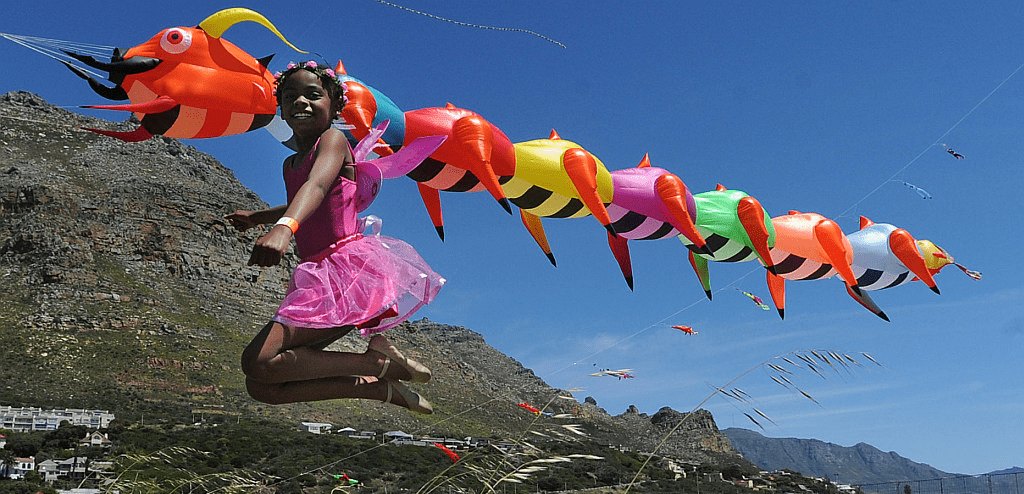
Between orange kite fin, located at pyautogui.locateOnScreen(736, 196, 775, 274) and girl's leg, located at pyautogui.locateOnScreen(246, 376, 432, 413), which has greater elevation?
orange kite fin, located at pyautogui.locateOnScreen(736, 196, 775, 274)

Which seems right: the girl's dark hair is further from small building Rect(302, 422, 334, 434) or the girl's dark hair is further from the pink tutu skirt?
small building Rect(302, 422, 334, 434)

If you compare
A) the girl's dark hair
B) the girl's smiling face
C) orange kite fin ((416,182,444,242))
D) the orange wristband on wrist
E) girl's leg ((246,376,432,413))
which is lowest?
girl's leg ((246,376,432,413))

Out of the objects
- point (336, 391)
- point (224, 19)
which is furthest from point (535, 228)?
point (336, 391)

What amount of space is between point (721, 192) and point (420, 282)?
14.0 ft

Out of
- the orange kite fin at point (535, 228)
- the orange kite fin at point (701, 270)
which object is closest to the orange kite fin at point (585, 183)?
the orange kite fin at point (535, 228)

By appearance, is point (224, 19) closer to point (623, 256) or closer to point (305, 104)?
point (305, 104)

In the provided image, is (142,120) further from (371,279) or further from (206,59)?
(371,279)

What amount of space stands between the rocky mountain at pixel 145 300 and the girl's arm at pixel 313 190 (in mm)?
29955

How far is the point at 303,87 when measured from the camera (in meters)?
3.44

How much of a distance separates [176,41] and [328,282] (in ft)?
7.01

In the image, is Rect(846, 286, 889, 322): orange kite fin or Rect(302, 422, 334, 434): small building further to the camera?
Rect(302, 422, 334, 434): small building

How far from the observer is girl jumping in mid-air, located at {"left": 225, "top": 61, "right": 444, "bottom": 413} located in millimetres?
3064

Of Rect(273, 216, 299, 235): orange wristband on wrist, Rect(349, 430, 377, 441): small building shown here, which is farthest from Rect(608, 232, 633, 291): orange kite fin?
Rect(349, 430, 377, 441): small building

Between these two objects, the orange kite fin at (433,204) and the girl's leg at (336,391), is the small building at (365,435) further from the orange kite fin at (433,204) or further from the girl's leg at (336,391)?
the girl's leg at (336,391)
